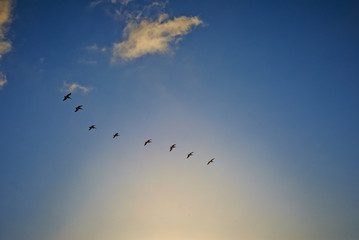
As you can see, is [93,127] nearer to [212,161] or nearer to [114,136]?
[114,136]

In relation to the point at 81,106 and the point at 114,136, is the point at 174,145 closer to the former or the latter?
the point at 114,136

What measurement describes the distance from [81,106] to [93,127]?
21.4ft

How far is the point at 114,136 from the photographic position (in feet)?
203

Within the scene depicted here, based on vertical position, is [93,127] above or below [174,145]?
below

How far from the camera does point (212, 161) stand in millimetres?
66625

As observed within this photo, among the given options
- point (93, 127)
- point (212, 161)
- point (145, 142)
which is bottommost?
point (93, 127)

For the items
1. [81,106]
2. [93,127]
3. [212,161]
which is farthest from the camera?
[212,161]

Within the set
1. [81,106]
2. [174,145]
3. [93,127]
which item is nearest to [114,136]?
[93,127]

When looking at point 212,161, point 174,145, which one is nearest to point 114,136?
point 174,145

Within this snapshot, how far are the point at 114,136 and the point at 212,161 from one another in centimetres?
2561

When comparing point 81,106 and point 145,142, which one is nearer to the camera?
point 81,106

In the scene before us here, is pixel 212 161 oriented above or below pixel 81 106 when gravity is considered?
above

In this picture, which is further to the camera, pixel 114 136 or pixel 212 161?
pixel 212 161

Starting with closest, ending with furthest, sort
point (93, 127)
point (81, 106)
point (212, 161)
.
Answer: point (81, 106)
point (93, 127)
point (212, 161)
